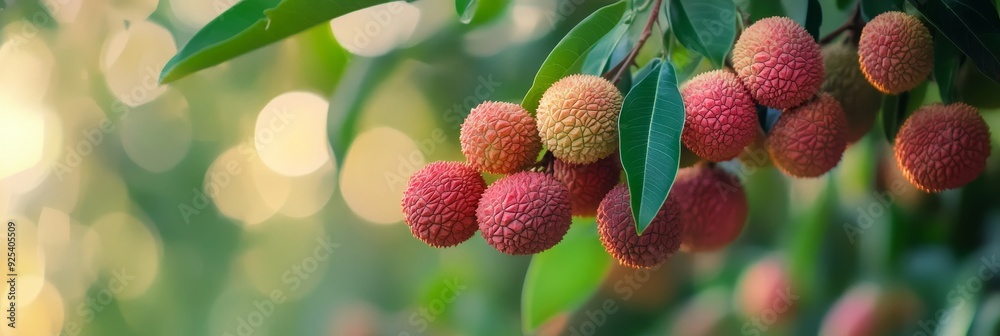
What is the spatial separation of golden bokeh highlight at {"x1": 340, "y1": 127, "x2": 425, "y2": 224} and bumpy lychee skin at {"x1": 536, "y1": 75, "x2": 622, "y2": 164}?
73 centimetres

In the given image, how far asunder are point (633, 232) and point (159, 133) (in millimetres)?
1114

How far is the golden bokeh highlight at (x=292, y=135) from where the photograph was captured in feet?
4.06

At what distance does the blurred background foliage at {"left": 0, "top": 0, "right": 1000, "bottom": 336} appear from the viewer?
822 mm

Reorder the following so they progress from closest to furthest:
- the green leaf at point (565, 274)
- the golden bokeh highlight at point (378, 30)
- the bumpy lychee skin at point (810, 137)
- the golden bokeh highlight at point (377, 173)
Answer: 1. the bumpy lychee skin at point (810, 137)
2. the green leaf at point (565, 274)
3. the golden bokeh highlight at point (378, 30)
4. the golden bokeh highlight at point (377, 173)

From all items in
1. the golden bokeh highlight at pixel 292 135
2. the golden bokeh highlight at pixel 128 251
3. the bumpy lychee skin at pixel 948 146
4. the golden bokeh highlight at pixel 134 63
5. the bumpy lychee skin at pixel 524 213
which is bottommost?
the golden bokeh highlight at pixel 128 251

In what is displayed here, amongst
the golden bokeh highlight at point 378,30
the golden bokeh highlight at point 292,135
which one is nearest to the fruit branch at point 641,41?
the golden bokeh highlight at point 378,30

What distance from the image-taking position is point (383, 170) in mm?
1214

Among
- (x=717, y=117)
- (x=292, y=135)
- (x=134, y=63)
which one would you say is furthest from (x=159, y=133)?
(x=717, y=117)

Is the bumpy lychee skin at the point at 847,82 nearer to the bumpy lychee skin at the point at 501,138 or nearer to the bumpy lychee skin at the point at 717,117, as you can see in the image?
the bumpy lychee skin at the point at 717,117

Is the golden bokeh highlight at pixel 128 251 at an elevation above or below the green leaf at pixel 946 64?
below

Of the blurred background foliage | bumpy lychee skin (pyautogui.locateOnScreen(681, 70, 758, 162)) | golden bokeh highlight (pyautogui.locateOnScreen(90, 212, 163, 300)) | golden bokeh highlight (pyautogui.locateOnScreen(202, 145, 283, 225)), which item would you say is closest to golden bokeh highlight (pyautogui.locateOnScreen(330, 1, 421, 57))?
the blurred background foliage

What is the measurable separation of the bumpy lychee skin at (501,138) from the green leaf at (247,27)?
0.11m

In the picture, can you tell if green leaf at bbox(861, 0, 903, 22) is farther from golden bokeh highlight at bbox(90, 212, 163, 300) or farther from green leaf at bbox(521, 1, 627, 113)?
golden bokeh highlight at bbox(90, 212, 163, 300)

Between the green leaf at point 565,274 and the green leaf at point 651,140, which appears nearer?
the green leaf at point 651,140
